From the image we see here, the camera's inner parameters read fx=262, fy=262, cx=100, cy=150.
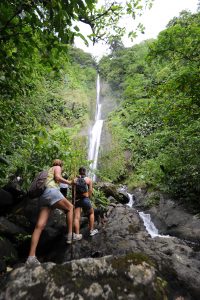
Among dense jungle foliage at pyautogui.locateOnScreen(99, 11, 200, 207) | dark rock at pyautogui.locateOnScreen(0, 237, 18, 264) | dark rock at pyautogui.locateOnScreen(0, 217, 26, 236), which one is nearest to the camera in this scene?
dark rock at pyautogui.locateOnScreen(0, 237, 18, 264)

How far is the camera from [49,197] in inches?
169

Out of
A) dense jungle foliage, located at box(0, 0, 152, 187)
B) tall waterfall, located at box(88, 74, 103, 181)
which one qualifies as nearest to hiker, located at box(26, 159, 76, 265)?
dense jungle foliage, located at box(0, 0, 152, 187)

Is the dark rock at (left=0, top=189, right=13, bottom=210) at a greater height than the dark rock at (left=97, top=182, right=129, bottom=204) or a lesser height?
greater

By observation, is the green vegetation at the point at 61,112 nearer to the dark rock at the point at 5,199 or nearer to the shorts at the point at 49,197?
the dark rock at the point at 5,199

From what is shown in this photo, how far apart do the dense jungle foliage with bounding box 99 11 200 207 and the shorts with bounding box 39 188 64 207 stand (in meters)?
3.87

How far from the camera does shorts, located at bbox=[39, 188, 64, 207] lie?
14.0ft

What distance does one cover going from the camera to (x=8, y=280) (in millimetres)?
2389

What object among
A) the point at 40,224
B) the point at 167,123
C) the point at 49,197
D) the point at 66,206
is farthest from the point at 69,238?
the point at 167,123

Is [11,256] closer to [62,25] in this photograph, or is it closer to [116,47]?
[62,25]

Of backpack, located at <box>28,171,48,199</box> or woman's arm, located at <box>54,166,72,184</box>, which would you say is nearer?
backpack, located at <box>28,171,48,199</box>

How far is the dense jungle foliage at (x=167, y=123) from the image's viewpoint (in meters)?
6.47

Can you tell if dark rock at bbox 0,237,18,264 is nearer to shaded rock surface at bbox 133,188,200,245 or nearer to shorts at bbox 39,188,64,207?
shorts at bbox 39,188,64,207

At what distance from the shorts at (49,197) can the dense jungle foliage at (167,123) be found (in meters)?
3.87

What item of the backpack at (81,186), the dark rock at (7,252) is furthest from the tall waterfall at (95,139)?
the dark rock at (7,252)
